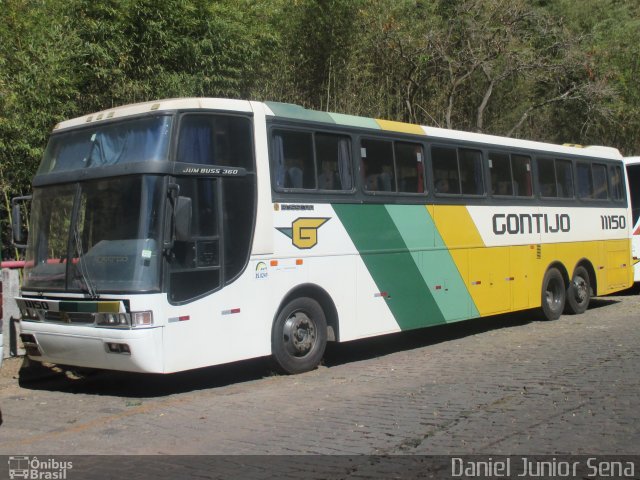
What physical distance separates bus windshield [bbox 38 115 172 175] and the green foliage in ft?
6.37

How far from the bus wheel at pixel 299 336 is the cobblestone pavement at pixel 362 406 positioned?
0.22m

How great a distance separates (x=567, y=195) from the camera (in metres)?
15.0

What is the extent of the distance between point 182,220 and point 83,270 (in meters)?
1.27

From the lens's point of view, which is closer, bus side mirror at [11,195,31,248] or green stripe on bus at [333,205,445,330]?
bus side mirror at [11,195,31,248]

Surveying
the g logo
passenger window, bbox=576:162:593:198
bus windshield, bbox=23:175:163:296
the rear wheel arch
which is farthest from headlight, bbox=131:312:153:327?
passenger window, bbox=576:162:593:198

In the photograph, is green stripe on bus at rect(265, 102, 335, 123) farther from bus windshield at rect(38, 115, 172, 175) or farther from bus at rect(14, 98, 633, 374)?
bus windshield at rect(38, 115, 172, 175)

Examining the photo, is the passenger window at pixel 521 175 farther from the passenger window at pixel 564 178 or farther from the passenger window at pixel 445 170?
the passenger window at pixel 445 170

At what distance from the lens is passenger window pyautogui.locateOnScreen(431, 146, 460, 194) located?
38.8 feet

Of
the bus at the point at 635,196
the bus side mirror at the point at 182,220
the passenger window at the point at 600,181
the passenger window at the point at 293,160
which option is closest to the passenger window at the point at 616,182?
the passenger window at the point at 600,181

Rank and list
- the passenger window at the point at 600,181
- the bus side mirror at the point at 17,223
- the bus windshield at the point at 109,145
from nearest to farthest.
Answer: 1. the bus windshield at the point at 109,145
2. the bus side mirror at the point at 17,223
3. the passenger window at the point at 600,181

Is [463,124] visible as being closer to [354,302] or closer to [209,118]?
[354,302]

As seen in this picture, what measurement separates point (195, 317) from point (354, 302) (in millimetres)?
2669

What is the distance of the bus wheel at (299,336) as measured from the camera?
930cm

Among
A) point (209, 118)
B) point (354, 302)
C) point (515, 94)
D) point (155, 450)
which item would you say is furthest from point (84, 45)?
point (515, 94)
